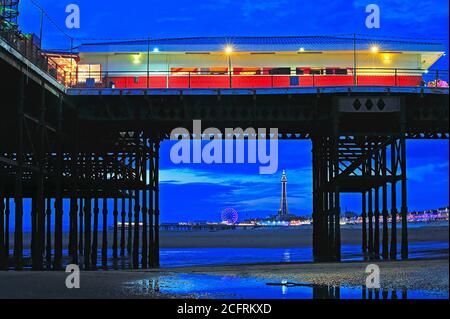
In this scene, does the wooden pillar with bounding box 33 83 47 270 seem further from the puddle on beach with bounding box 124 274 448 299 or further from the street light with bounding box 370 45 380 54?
the street light with bounding box 370 45 380 54

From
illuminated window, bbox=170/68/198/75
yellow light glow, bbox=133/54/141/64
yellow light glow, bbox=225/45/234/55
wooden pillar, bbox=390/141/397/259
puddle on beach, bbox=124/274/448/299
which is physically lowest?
puddle on beach, bbox=124/274/448/299

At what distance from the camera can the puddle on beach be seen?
594 inches

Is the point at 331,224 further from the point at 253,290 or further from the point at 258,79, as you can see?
the point at 253,290

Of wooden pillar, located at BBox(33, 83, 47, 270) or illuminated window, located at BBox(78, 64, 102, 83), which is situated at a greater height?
illuminated window, located at BBox(78, 64, 102, 83)

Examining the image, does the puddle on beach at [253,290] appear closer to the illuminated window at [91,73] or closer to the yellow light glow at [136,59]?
the illuminated window at [91,73]

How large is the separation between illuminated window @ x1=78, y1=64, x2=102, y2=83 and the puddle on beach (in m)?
20.9

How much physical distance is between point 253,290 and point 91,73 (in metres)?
25.8

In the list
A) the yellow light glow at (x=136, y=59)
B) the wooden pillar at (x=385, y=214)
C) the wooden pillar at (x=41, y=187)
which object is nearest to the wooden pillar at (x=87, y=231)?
the wooden pillar at (x=41, y=187)

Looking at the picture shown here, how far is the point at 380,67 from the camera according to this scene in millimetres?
39875

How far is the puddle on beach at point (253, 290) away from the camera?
49.5 feet

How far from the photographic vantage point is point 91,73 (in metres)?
39.5

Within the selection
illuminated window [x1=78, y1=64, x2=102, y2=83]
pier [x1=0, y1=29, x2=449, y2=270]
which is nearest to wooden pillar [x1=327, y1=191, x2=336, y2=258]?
pier [x1=0, y1=29, x2=449, y2=270]
